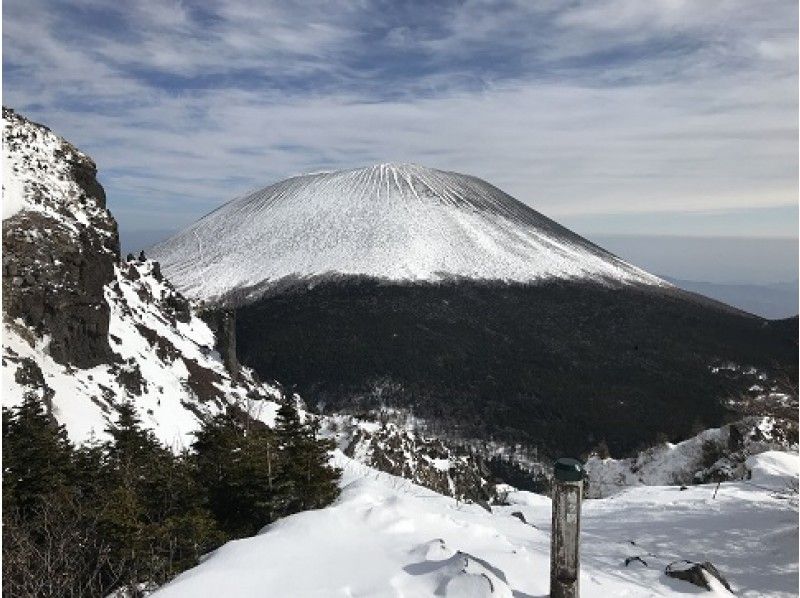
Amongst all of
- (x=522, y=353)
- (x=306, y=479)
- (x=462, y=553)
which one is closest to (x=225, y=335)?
(x=306, y=479)

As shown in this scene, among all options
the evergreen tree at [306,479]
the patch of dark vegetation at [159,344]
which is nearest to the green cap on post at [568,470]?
the evergreen tree at [306,479]

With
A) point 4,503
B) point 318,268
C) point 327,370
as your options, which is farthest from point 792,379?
point 4,503

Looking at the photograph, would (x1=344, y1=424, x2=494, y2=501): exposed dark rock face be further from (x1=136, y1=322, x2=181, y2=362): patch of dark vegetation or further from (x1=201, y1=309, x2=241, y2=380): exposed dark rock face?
(x1=136, y1=322, x2=181, y2=362): patch of dark vegetation

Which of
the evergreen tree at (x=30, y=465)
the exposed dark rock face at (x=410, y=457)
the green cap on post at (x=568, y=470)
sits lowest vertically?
the exposed dark rock face at (x=410, y=457)

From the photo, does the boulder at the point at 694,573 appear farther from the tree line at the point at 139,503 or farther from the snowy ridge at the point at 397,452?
the snowy ridge at the point at 397,452

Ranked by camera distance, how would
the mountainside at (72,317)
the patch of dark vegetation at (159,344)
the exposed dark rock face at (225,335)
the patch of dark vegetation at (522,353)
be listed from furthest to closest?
1. the patch of dark vegetation at (522,353)
2. the exposed dark rock face at (225,335)
3. the patch of dark vegetation at (159,344)
4. the mountainside at (72,317)

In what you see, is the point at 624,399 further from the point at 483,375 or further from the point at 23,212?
the point at 23,212

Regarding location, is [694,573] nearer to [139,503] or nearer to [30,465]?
[139,503]
